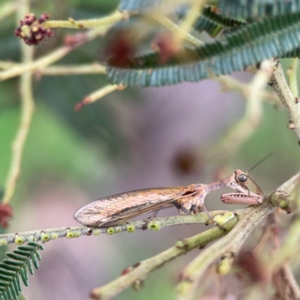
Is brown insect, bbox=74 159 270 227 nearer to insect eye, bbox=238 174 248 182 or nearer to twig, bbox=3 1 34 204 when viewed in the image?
insect eye, bbox=238 174 248 182

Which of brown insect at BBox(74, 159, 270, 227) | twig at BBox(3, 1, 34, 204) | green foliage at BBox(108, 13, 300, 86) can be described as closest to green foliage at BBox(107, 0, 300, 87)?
green foliage at BBox(108, 13, 300, 86)

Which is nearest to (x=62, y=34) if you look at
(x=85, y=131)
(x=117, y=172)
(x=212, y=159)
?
(x=85, y=131)

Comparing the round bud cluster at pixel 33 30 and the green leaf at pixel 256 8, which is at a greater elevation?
the round bud cluster at pixel 33 30

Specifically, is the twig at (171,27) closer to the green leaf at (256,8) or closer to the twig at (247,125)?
the green leaf at (256,8)

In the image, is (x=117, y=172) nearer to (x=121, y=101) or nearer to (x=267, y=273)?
(x=121, y=101)

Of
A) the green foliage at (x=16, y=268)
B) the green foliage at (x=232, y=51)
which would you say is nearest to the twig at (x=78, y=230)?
the green foliage at (x=16, y=268)

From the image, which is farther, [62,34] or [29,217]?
[29,217]
